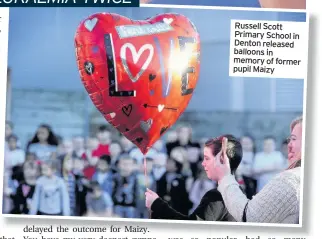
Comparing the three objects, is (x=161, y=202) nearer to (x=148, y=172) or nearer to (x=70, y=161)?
(x=148, y=172)

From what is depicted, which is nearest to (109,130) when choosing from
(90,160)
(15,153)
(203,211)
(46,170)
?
(90,160)

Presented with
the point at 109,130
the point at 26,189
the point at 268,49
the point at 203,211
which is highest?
the point at 268,49

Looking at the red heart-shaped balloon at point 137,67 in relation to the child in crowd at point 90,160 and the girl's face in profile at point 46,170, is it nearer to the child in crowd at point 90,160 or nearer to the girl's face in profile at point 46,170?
the child in crowd at point 90,160

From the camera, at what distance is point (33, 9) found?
595 centimetres

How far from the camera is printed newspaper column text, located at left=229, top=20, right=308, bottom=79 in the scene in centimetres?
586

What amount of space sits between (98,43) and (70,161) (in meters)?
0.87

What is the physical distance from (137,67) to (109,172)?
2.53 ft

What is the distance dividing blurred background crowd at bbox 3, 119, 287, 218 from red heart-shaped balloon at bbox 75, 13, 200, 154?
0.19 metres

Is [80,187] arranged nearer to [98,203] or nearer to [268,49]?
[98,203]

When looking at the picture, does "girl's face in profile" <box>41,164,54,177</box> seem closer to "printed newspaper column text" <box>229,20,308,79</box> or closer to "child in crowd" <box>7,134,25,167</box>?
"child in crowd" <box>7,134,25,167</box>

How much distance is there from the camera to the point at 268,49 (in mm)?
5891

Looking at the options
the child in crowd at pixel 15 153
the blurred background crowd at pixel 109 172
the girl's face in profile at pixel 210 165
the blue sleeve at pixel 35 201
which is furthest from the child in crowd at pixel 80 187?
the girl's face in profile at pixel 210 165

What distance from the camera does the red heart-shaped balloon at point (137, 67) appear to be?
5680mm

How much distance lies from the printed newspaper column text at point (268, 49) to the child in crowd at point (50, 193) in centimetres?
141
